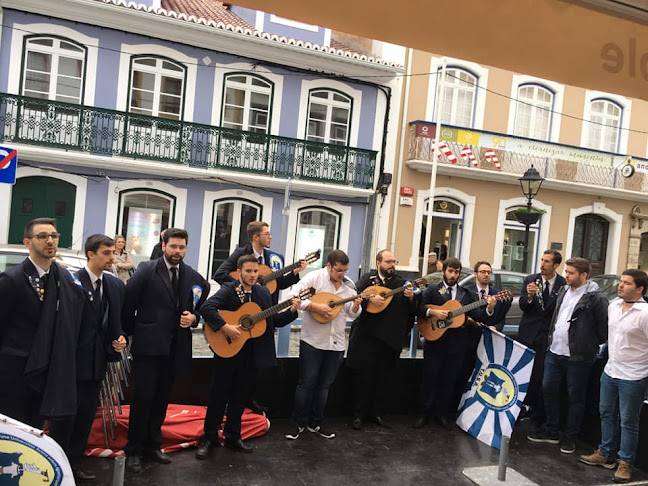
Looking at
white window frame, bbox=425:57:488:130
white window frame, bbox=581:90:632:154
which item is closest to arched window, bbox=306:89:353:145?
white window frame, bbox=425:57:488:130

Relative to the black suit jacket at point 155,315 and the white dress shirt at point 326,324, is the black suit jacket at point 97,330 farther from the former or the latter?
the white dress shirt at point 326,324

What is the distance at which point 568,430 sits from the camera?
20.2 feet

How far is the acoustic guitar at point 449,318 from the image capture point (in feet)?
20.7

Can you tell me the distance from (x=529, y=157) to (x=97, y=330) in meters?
17.2

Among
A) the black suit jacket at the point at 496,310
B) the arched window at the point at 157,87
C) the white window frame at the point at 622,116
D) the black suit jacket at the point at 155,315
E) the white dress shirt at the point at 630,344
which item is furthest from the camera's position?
the white window frame at the point at 622,116

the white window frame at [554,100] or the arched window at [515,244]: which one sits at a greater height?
the white window frame at [554,100]

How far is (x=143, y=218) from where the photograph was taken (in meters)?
16.2

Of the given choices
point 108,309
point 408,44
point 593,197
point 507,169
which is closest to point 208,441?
point 108,309

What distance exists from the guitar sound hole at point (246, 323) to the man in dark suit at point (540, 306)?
316 cm

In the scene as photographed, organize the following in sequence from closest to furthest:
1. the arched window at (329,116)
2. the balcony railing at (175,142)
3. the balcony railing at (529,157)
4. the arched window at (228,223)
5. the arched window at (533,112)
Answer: the balcony railing at (175,142) < the arched window at (228,223) < the arched window at (329,116) < the balcony railing at (529,157) < the arched window at (533,112)

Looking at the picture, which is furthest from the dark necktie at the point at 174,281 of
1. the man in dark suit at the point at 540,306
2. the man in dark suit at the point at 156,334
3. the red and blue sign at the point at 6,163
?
the red and blue sign at the point at 6,163

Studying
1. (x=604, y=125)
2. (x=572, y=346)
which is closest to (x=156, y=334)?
(x=572, y=346)

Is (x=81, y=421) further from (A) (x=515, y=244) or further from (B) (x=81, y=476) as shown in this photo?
(A) (x=515, y=244)

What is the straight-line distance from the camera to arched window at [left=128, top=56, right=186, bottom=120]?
51.3 feet
